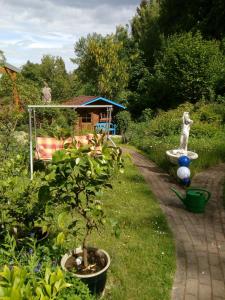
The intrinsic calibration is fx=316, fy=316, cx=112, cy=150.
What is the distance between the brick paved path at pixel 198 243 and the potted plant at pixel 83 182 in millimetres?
1240

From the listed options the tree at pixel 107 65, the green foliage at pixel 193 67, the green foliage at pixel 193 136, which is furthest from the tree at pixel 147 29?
the green foliage at pixel 193 136

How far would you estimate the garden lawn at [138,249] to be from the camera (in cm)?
440

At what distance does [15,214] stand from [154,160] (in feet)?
26.7

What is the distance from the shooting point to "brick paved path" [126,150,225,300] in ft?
14.6

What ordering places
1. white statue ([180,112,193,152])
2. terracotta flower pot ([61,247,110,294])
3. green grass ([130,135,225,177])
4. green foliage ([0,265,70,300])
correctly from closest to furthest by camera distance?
green foliage ([0,265,70,300]), terracotta flower pot ([61,247,110,294]), white statue ([180,112,193,152]), green grass ([130,135,225,177])

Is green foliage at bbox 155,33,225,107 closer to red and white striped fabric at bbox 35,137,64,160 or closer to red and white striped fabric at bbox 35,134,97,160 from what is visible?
red and white striped fabric at bbox 35,134,97,160

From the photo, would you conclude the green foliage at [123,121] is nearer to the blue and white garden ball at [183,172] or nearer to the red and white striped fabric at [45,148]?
the red and white striped fabric at [45,148]

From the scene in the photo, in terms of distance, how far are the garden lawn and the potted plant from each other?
0.43 meters

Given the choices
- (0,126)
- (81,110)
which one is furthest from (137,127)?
(0,126)

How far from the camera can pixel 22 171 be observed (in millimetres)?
5031

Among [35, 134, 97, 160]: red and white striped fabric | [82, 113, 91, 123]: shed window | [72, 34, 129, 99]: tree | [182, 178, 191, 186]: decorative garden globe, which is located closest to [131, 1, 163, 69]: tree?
[72, 34, 129, 99]: tree

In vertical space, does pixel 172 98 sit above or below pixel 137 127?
above

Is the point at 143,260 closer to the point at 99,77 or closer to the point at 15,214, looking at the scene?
the point at 15,214

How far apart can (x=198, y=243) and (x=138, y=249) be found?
1.14 meters
